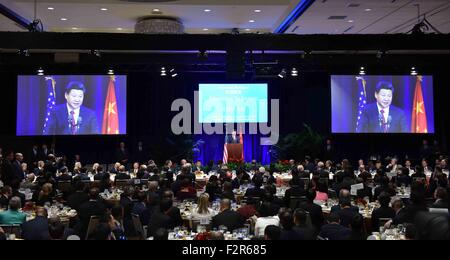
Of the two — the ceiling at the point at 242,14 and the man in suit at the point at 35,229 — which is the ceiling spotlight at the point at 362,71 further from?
the man in suit at the point at 35,229

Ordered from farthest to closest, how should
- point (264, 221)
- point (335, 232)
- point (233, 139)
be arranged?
point (233, 139)
point (264, 221)
point (335, 232)

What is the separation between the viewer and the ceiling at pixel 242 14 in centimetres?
1224

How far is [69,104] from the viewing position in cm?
1834

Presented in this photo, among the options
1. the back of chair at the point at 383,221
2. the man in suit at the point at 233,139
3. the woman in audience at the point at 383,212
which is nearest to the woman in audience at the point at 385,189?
the woman in audience at the point at 383,212

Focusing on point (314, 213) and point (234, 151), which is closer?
point (314, 213)

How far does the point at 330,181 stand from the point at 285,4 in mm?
4670

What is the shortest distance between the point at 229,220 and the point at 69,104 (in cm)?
1290

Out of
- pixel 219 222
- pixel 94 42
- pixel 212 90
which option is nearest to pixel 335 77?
pixel 212 90

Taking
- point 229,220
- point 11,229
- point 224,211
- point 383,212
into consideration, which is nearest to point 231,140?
point 383,212

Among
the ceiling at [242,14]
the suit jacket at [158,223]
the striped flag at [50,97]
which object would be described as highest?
the ceiling at [242,14]

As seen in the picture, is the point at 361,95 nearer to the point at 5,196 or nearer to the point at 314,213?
the point at 314,213

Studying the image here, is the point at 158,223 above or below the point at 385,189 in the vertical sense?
below

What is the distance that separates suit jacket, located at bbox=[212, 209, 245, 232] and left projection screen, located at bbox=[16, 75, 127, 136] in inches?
489

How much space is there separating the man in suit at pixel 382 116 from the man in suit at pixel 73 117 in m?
10.1
